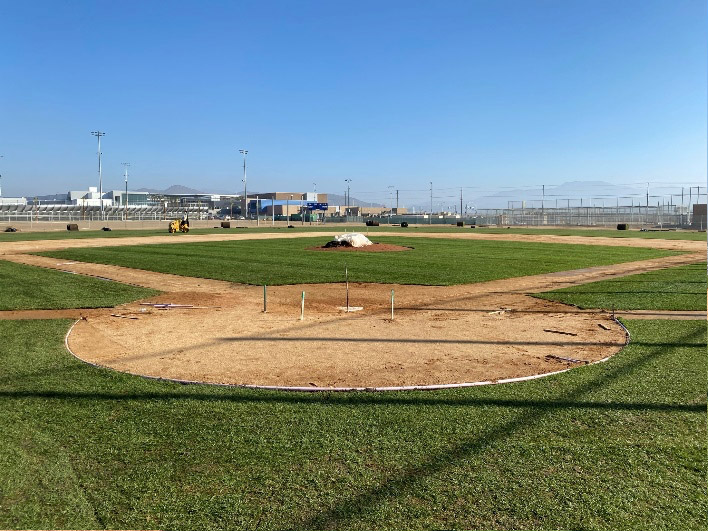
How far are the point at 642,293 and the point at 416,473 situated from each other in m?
12.0

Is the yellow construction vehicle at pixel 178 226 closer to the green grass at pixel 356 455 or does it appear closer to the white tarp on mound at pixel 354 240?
the white tarp on mound at pixel 354 240

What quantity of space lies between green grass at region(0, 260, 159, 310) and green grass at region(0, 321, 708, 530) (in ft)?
22.0

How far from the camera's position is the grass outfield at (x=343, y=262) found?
18.4m

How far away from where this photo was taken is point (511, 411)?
575 centimetres

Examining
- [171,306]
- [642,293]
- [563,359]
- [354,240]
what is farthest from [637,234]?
[563,359]

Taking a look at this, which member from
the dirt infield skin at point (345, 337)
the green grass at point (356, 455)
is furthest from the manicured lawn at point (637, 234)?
the green grass at point (356, 455)

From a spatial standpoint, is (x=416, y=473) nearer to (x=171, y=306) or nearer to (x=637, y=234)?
(x=171, y=306)

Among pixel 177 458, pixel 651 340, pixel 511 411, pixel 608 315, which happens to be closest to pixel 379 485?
pixel 177 458

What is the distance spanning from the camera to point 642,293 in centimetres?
1431

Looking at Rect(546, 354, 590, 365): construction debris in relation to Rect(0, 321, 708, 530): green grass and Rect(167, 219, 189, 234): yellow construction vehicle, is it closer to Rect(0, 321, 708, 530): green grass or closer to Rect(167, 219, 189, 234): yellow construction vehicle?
Rect(0, 321, 708, 530): green grass

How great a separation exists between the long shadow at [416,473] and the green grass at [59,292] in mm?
10346

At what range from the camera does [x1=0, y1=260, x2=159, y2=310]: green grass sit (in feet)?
43.0

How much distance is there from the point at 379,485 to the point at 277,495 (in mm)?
744

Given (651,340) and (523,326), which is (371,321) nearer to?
(523,326)
